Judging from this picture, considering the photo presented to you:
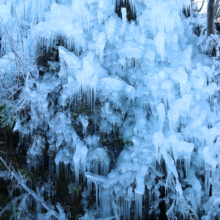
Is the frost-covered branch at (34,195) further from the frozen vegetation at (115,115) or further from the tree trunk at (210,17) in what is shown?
the tree trunk at (210,17)

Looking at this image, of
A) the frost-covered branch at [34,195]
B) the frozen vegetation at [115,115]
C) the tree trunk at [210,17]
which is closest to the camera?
the frozen vegetation at [115,115]

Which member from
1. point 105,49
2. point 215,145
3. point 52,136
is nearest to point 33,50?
point 105,49

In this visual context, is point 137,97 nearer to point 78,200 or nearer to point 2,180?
point 78,200

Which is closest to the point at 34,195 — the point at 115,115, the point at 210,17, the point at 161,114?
the point at 115,115

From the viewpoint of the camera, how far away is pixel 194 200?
8.52 ft

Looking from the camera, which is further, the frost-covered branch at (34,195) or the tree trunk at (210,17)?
the tree trunk at (210,17)

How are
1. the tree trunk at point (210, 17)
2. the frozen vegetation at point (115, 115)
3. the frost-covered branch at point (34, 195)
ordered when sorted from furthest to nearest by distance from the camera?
1. the tree trunk at point (210, 17)
2. the frost-covered branch at point (34, 195)
3. the frozen vegetation at point (115, 115)

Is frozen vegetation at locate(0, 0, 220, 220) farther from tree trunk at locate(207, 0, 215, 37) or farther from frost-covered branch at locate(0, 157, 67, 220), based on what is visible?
tree trunk at locate(207, 0, 215, 37)

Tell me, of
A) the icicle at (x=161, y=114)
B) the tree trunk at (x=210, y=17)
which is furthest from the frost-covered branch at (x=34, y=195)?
the tree trunk at (x=210, y=17)

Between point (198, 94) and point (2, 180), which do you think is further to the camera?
point (198, 94)

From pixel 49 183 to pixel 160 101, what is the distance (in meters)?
1.91

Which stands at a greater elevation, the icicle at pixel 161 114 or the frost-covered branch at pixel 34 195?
the icicle at pixel 161 114

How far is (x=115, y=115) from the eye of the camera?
3133 mm

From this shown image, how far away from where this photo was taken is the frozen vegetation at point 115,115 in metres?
2.67
